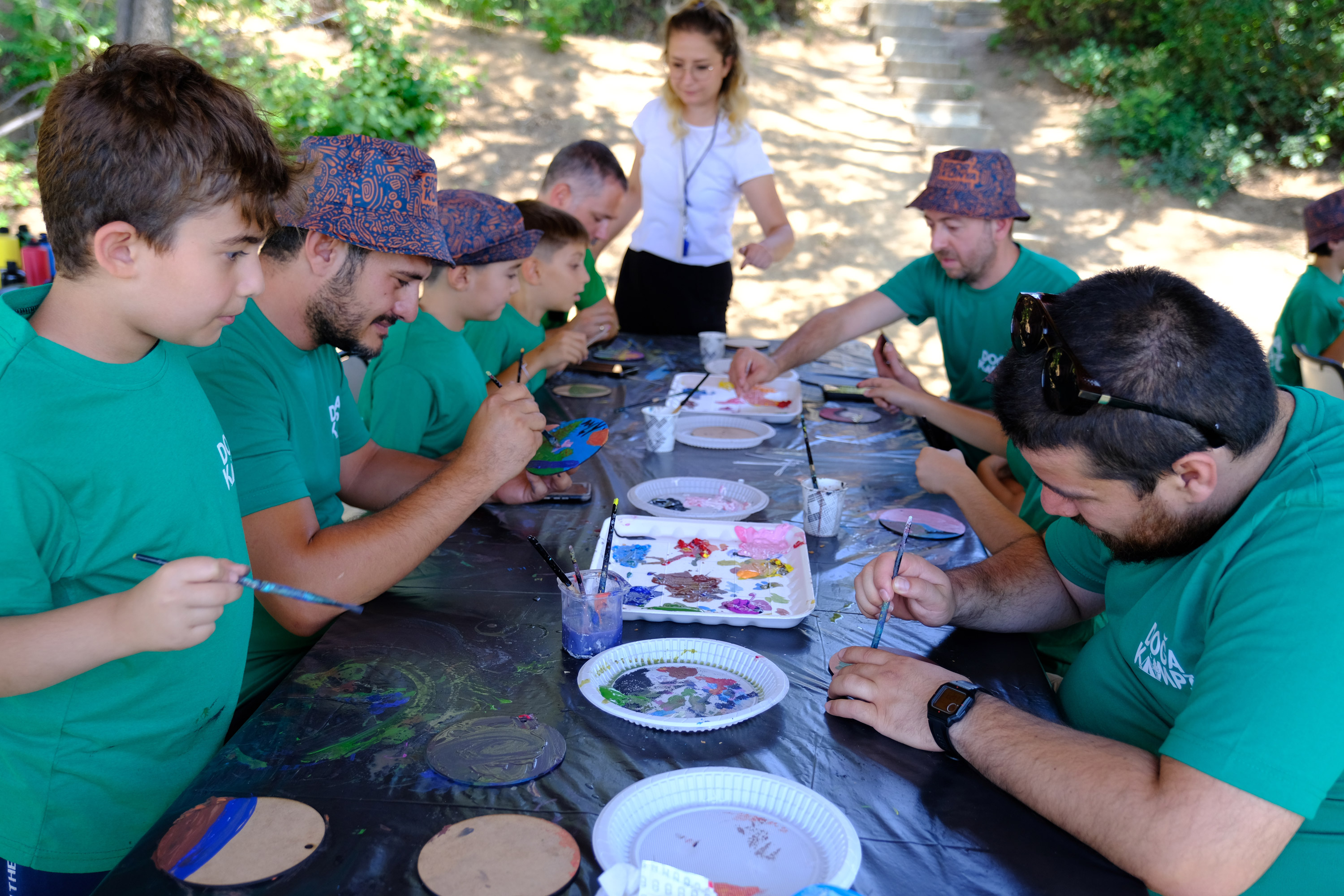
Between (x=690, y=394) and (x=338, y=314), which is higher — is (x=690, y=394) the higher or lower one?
the lower one

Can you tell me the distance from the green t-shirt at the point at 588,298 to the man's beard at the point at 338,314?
2644 millimetres

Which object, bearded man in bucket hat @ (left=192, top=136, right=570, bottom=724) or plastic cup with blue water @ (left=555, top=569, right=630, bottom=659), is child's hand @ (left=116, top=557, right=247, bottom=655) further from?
plastic cup with blue water @ (left=555, top=569, right=630, bottom=659)

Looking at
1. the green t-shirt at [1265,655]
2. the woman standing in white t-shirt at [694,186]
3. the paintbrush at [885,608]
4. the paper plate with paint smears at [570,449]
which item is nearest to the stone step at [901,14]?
the woman standing in white t-shirt at [694,186]

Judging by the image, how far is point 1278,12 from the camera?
32.5ft

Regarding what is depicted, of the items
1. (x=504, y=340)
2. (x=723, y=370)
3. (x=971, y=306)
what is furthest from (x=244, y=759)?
(x=971, y=306)

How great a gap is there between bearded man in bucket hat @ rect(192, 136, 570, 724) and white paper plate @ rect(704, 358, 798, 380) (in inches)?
77.5

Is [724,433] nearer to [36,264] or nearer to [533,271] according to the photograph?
[533,271]

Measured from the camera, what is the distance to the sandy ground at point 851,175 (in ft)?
29.2

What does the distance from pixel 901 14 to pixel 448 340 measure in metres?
12.2

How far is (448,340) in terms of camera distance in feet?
10.00

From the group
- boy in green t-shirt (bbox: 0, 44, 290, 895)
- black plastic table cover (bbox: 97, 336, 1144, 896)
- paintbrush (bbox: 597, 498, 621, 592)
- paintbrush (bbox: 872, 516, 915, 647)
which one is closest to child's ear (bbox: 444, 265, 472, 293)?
black plastic table cover (bbox: 97, 336, 1144, 896)

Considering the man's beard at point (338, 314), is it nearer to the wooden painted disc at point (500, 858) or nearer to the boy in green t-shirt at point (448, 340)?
the boy in green t-shirt at point (448, 340)

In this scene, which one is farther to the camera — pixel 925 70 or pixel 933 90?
pixel 925 70

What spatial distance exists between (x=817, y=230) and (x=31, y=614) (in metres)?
8.99
